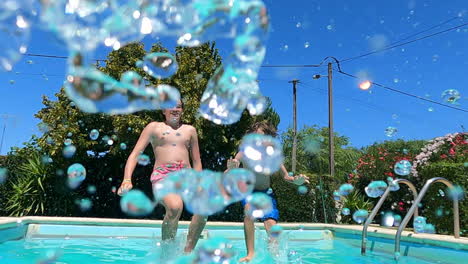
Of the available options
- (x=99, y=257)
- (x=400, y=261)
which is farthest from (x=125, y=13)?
(x=400, y=261)

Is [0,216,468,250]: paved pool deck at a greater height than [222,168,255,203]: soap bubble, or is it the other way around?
[222,168,255,203]: soap bubble

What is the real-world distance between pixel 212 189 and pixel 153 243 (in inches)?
106

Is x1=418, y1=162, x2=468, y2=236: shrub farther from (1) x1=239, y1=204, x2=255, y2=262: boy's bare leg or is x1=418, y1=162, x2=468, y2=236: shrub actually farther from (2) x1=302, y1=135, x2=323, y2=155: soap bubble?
(2) x1=302, y1=135, x2=323, y2=155: soap bubble

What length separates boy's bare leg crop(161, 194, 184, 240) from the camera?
3.36 meters

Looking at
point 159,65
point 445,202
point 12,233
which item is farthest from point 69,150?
point 445,202

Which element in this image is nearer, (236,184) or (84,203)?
(236,184)

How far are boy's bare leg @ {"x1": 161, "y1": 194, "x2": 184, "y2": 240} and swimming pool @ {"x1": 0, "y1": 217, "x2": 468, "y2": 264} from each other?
0.16m

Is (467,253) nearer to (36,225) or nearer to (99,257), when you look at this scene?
(99,257)

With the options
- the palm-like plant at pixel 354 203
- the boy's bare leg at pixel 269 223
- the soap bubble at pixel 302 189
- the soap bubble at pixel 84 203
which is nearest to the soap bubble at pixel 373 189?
the boy's bare leg at pixel 269 223

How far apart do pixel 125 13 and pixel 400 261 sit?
407cm

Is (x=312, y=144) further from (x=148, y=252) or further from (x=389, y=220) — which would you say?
(x=148, y=252)

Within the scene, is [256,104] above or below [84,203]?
above

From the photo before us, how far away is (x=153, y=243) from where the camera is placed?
17.1ft

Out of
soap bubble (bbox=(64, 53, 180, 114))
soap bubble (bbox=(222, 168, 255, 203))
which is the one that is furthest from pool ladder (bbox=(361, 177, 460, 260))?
soap bubble (bbox=(64, 53, 180, 114))
